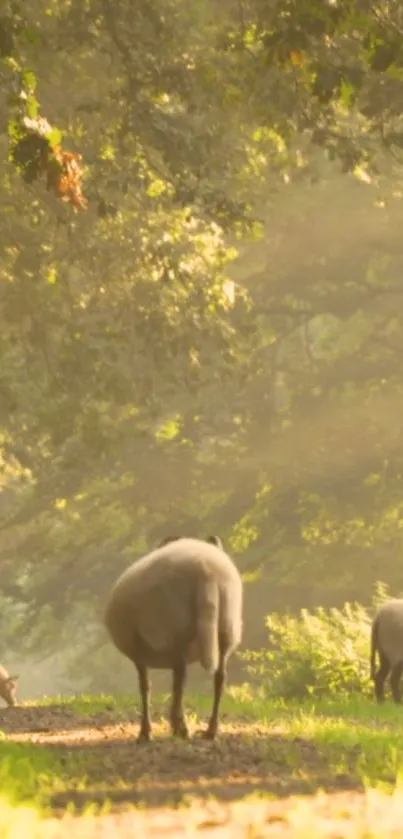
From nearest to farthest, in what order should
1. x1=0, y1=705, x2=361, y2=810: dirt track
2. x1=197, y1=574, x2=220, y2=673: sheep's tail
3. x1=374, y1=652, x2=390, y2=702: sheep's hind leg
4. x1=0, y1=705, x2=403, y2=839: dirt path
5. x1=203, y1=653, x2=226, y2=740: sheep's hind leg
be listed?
x1=0, y1=705, x2=403, y2=839: dirt path < x1=0, y1=705, x2=361, y2=810: dirt track < x1=197, y1=574, x2=220, y2=673: sheep's tail < x1=203, y1=653, x2=226, y2=740: sheep's hind leg < x1=374, y1=652, x2=390, y2=702: sheep's hind leg

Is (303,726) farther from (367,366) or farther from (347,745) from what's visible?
(367,366)

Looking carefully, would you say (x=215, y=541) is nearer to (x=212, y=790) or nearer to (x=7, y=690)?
(x=212, y=790)

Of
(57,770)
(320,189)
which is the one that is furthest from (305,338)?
(57,770)

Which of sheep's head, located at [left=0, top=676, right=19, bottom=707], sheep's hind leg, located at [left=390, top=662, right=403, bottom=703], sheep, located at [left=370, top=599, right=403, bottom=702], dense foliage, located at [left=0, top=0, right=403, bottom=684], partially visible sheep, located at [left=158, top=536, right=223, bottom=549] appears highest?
dense foliage, located at [left=0, top=0, right=403, bottom=684]

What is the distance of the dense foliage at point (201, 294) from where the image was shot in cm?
1459

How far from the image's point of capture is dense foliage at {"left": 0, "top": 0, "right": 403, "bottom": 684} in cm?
1459

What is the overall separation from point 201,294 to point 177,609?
38.5 feet

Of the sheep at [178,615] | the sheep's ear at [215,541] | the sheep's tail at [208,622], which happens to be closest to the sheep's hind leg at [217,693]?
the sheep at [178,615]

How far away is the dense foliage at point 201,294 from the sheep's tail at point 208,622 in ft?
9.38

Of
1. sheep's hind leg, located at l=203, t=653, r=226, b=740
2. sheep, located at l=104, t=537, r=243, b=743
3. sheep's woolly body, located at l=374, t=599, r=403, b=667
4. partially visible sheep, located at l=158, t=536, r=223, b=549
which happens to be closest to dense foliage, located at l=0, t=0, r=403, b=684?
sheep, located at l=104, t=537, r=243, b=743

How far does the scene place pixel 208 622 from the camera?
29.5 feet

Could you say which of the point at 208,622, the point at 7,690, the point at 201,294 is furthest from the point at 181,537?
the point at 7,690

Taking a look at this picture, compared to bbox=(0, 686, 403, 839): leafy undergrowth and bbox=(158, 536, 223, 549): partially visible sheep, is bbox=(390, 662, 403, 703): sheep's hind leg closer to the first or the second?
bbox=(0, 686, 403, 839): leafy undergrowth

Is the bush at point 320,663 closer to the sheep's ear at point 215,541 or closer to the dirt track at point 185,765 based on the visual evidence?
the sheep's ear at point 215,541
